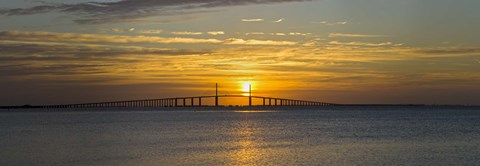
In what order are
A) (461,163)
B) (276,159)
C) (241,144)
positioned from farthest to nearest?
(241,144) < (276,159) < (461,163)

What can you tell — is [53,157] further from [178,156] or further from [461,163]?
[461,163]

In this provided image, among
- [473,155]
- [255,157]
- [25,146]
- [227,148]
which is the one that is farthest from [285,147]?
[25,146]

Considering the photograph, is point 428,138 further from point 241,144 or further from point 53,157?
point 53,157

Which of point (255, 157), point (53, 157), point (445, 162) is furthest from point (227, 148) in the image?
point (445, 162)

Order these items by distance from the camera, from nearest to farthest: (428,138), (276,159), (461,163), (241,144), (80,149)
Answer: (461,163) < (276,159) < (80,149) < (241,144) < (428,138)

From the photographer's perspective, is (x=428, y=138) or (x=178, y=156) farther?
(x=428, y=138)

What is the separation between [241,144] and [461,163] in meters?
19.1

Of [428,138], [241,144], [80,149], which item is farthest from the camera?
[428,138]

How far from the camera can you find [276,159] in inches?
1658

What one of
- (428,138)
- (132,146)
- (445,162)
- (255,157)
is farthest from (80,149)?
(428,138)

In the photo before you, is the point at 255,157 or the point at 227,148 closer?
the point at 255,157

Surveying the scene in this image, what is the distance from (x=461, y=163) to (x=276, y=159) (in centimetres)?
977

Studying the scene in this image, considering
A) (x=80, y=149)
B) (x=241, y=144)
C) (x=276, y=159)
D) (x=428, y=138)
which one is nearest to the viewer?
(x=276, y=159)

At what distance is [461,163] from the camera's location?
3928 centimetres
